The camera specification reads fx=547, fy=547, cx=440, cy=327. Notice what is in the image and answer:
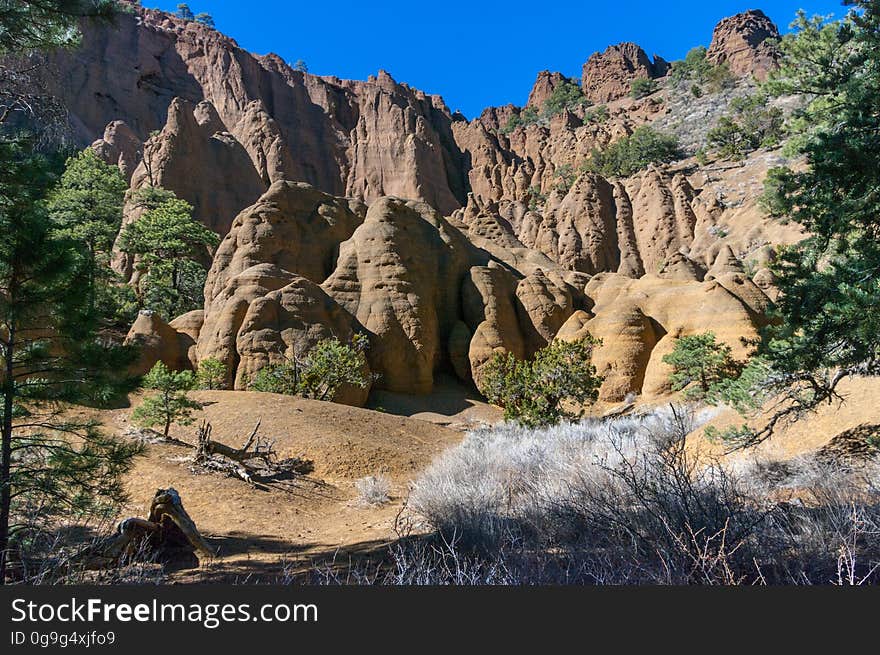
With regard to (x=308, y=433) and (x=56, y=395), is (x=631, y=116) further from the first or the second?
(x=56, y=395)

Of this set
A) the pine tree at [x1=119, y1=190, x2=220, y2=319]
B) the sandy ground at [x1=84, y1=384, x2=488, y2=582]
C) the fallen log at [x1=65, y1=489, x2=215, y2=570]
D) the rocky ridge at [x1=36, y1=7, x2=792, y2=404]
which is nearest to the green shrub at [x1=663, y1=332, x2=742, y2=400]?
the rocky ridge at [x1=36, y1=7, x2=792, y2=404]

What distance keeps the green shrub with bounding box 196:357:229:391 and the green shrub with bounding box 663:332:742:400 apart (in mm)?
16994

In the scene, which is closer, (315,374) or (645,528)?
(645,528)

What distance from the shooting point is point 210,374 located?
1973 centimetres

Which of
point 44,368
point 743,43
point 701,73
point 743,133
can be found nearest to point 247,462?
point 44,368

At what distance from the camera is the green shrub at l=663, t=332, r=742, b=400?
20.6m

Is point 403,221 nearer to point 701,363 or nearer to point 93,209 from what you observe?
point 701,363

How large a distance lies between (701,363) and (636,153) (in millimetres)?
51773

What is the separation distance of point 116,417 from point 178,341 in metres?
9.23

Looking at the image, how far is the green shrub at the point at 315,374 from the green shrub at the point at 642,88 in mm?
91865

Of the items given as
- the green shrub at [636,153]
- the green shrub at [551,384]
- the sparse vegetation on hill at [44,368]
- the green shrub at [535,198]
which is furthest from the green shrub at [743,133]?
the sparse vegetation on hill at [44,368]

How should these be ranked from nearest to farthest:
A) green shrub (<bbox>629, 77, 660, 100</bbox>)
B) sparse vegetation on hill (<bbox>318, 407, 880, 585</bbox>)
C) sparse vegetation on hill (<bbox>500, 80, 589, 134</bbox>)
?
sparse vegetation on hill (<bbox>318, 407, 880, 585</bbox>)
green shrub (<bbox>629, 77, 660, 100</bbox>)
sparse vegetation on hill (<bbox>500, 80, 589, 134</bbox>)

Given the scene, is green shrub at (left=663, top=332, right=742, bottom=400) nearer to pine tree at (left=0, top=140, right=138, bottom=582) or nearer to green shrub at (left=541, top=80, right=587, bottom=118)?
pine tree at (left=0, top=140, right=138, bottom=582)

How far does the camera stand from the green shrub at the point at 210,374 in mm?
19750
